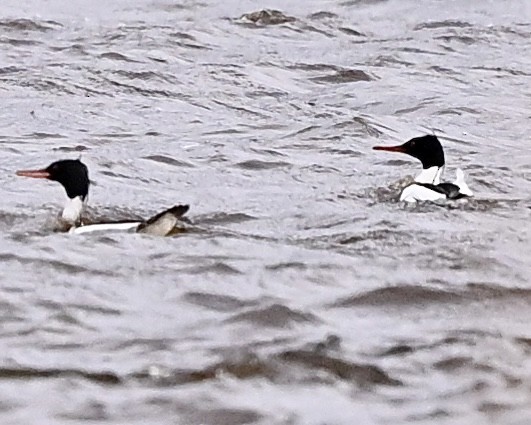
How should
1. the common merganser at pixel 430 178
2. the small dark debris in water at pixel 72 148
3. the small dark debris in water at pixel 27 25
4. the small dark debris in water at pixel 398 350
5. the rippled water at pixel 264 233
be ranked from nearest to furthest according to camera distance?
the rippled water at pixel 264 233 → the small dark debris in water at pixel 398 350 → the common merganser at pixel 430 178 → the small dark debris in water at pixel 72 148 → the small dark debris in water at pixel 27 25

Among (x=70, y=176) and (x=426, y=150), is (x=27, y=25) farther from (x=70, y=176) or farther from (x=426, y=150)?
(x=70, y=176)

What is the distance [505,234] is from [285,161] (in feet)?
11.1

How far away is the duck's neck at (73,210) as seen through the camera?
34.9 feet

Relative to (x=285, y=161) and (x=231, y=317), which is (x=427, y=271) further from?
(x=285, y=161)

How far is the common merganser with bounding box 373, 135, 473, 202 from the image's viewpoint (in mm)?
11531

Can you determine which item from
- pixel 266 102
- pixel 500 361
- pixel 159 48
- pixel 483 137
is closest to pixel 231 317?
pixel 500 361

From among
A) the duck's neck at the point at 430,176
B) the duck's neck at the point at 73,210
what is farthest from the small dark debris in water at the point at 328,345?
the duck's neck at the point at 430,176

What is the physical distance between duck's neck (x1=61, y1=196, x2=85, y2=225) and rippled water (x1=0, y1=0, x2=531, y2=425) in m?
0.19

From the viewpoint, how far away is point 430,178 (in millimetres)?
12352

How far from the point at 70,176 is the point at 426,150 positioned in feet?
9.90

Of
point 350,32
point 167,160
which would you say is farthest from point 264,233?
point 350,32

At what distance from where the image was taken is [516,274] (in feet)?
30.4

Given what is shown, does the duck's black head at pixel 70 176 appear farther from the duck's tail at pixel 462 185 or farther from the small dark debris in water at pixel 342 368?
the small dark debris in water at pixel 342 368

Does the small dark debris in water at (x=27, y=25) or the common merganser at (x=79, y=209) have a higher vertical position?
the common merganser at (x=79, y=209)
